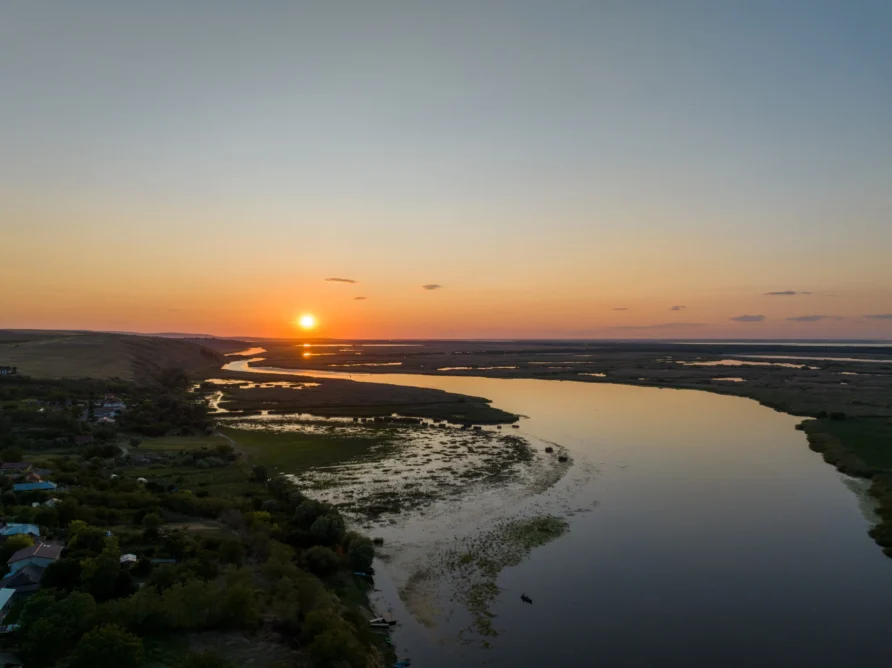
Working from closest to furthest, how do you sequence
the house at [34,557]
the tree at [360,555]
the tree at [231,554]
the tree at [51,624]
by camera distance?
1. the tree at [51,624]
2. the house at [34,557]
3. the tree at [231,554]
4. the tree at [360,555]

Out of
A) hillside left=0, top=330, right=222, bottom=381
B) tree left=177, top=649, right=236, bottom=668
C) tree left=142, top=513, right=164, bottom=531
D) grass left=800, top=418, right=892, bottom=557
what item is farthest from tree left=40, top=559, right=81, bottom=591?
hillside left=0, top=330, right=222, bottom=381

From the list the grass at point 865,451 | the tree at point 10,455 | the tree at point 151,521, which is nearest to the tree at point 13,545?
the tree at point 151,521

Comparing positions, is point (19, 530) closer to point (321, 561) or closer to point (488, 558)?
point (321, 561)

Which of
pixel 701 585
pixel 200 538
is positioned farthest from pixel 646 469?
pixel 200 538

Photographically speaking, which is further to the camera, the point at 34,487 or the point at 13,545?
the point at 34,487

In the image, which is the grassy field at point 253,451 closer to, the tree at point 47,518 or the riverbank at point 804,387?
the tree at point 47,518

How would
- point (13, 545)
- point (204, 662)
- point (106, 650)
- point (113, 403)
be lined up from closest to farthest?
point (204, 662), point (106, 650), point (13, 545), point (113, 403)

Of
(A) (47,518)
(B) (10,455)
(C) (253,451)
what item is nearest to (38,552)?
(A) (47,518)
